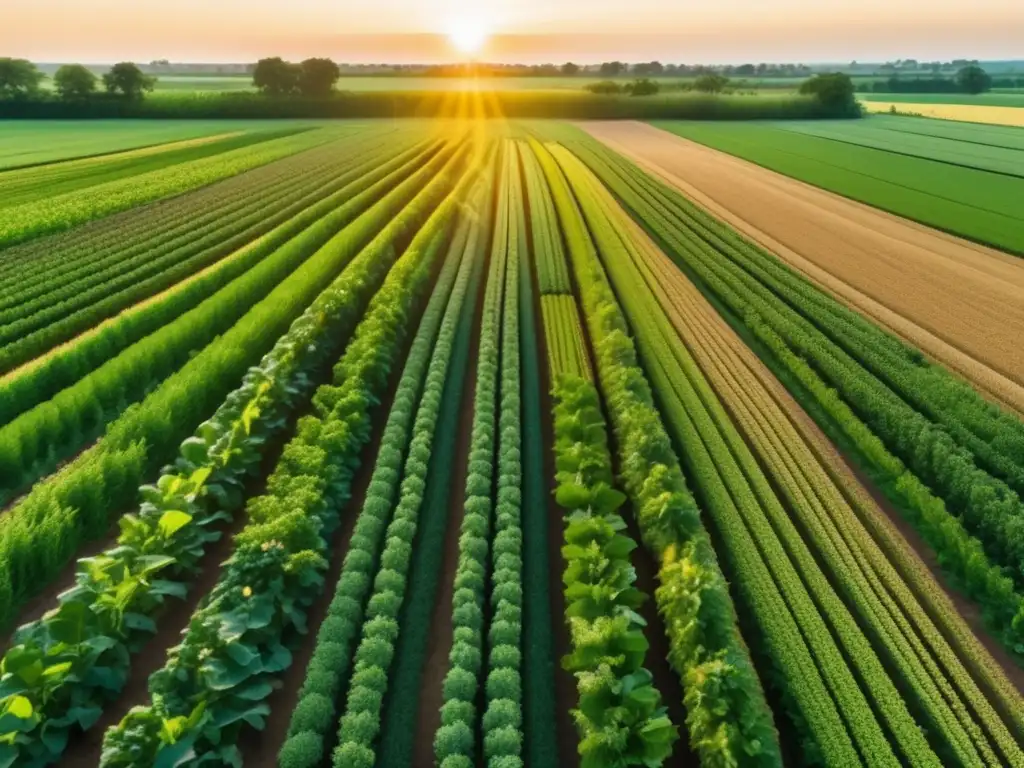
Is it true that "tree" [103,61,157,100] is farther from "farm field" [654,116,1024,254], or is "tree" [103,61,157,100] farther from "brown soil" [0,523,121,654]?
"brown soil" [0,523,121,654]

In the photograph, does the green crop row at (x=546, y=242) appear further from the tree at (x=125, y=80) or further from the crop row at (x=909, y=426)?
the tree at (x=125, y=80)

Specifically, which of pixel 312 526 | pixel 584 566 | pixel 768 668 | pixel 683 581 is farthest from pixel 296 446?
pixel 768 668

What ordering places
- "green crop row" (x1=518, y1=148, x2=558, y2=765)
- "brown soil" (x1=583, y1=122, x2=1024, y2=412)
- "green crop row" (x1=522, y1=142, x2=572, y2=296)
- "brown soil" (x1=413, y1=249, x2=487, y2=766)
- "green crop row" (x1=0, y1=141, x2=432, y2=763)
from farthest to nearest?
1. "green crop row" (x1=522, y1=142, x2=572, y2=296)
2. "brown soil" (x1=583, y1=122, x2=1024, y2=412)
3. "brown soil" (x1=413, y1=249, x2=487, y2=766)
4. "green crop row" (x1=518, y1=148, x2=558, y2=765)
5. "green crop row" (x1=0, y1=141, x2=432, y2=763)

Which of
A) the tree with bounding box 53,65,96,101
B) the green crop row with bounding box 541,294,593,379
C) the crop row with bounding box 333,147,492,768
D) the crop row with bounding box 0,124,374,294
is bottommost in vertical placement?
the crop row with bounding box 333,147,492,768

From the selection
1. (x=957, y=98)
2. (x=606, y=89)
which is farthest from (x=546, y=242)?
(x=957, y=98)

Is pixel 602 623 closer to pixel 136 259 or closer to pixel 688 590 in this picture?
pixel 688 590

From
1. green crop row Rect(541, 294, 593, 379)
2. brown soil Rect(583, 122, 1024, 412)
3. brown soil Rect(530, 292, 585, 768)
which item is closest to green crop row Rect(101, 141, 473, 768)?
brown soil Rect(530, 292, 585, 768)

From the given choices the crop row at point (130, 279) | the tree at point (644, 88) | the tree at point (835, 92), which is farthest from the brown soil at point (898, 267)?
the tree at point (644, 88)
